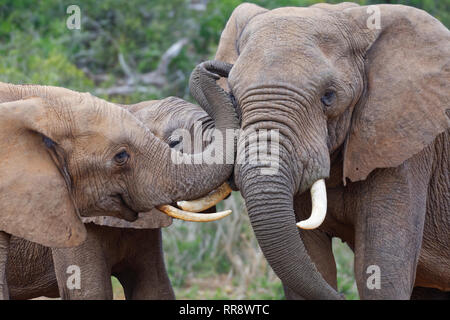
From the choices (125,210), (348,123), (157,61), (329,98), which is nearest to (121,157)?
(125,210)

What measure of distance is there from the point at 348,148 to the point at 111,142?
1.32m

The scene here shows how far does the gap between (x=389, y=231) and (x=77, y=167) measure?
1729 millimetres

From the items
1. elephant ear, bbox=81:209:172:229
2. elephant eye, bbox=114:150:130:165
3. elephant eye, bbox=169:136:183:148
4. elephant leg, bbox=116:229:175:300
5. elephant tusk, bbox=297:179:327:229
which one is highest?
elephant eye, bbox=114:150:130:165

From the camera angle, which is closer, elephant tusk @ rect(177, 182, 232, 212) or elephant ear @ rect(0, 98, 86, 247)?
elephant ear @ rect(0, 98, 86, 247)

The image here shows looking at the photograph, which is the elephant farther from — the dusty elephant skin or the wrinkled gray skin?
the wrinkled gray skin

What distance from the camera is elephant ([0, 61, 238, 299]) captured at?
186 inches

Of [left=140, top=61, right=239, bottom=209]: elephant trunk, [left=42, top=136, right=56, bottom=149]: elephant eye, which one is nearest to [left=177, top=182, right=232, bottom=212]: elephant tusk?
[left=140, top=61, right=239, bottom=209]: elephant trunk

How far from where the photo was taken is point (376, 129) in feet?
17.3

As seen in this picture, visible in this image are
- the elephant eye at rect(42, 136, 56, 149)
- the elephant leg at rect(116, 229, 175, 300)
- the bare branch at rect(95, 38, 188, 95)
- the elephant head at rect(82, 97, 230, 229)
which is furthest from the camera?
the bare branch at rect(95, 38, 188, 95)

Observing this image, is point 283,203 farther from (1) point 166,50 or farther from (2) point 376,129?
(1) point 166,50

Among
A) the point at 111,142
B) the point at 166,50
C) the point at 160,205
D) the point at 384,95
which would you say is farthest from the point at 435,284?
the point at 166,50

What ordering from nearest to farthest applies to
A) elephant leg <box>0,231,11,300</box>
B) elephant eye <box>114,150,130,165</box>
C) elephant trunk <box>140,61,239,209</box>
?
elephant leg <box>0,231,11,300</box>, elephant eye <box>114,150,130,165</box>, elephant trunk <box>140,61,239,209</box>

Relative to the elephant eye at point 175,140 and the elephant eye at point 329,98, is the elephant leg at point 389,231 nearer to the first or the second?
the elephant eye at point 329,98

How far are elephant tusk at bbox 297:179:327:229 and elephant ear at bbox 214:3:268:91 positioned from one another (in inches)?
43.0
